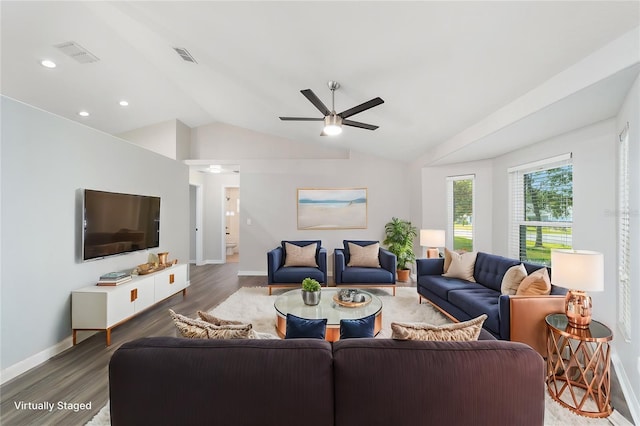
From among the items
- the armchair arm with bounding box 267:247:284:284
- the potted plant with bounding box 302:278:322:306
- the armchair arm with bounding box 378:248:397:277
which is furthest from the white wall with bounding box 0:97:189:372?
the armchair arm with bounding box 378:248:397:277

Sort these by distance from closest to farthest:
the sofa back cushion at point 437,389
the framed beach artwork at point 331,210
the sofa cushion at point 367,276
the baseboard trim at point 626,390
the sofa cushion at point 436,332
Answer: the sofa back cushion at point 437,389 < the sofa cushion at point 436,332 < the baseboard trim at point 626,390 < the sofa cushion at point 367,276 < the framed beach artwork at point 331,210

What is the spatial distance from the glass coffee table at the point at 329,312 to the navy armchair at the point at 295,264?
124cm

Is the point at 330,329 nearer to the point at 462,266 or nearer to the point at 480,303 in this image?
the point at 480,303

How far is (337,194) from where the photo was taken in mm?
5766

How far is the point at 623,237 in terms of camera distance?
2314 mm

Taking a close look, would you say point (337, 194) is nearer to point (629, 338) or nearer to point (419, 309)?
point (419, 309)

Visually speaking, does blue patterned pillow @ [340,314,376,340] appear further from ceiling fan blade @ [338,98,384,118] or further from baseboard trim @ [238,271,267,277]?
baseboard trim @ [238,271,267,277]

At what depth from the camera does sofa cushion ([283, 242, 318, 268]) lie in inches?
188

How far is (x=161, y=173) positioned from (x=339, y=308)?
3.47 metres

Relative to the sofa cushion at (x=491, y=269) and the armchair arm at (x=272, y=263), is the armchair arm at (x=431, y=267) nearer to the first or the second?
the sofa cushion at (x=491, y=269)

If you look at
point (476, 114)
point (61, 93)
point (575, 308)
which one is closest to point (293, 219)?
point (476, 114)

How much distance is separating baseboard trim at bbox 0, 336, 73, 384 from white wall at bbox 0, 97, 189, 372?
0.08 feet

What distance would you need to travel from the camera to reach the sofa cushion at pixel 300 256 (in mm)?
4773

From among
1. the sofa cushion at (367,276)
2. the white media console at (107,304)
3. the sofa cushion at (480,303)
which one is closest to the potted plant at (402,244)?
the sofa cushion at (367,276)
